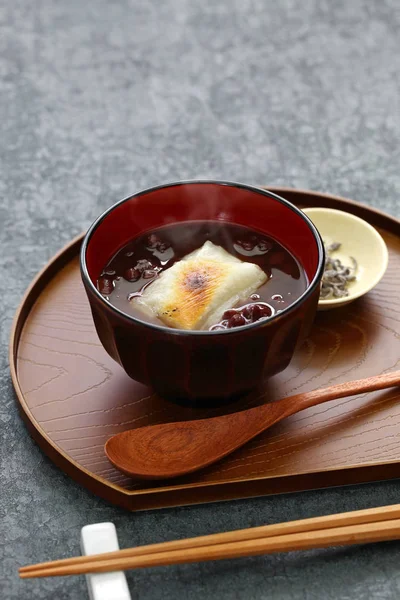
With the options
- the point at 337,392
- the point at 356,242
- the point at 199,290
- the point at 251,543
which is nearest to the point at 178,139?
the point at 356,242

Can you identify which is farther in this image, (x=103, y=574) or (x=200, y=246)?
(x=200, y=246)

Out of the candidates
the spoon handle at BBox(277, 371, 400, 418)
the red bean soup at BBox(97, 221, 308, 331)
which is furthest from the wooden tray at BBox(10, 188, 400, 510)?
the red bean soup at BBox(97, 221, 308, 331)

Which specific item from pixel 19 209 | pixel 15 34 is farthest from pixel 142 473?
pixel 15 34

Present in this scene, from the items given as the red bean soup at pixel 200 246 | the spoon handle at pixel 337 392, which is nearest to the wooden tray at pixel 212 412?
the spoon handle at pixel 337 392

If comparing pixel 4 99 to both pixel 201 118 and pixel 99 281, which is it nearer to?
pixel 201 118

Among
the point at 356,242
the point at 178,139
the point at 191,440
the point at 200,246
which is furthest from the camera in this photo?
the point at 178,139

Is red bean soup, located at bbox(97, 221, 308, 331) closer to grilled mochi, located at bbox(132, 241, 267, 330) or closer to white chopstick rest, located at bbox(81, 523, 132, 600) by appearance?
grilled mochi, located at bbox(132, 241, 267, 330)

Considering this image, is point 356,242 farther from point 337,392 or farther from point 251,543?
point 251,543
